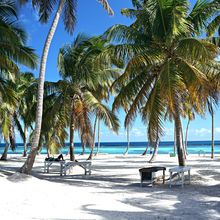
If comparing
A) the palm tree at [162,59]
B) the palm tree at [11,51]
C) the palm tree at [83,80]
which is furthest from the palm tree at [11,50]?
the palm tree at [162,59]

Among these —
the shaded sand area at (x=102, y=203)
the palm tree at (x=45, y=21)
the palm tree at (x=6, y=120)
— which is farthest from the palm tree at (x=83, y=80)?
the shaded sand area at (x=102, y=203)

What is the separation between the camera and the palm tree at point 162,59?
10.7 metres

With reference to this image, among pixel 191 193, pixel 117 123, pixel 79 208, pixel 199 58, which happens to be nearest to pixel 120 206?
pixel 79 208

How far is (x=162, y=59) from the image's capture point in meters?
12.2

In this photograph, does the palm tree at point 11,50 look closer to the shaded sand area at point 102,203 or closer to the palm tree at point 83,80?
the palm tree at point 83,80

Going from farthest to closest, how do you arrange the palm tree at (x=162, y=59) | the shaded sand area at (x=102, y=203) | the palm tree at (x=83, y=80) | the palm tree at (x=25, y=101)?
1. the palm tree at (x=25, y=101)
2. the palm tree at (x=83, y=80)
3. the palm tree at (x=162, y=59)
4. the shaded sand area at (x=102, y=203)

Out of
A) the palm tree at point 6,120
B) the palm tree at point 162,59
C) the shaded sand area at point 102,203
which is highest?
the palm tree at point 162,59

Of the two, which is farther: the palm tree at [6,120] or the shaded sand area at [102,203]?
the palm tree at [6,120]

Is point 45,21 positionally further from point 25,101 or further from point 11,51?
point 25,101

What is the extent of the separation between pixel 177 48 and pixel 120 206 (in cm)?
628

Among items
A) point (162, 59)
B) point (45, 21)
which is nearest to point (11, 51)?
point (45, 21)

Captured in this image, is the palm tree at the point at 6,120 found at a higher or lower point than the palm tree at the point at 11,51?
lower

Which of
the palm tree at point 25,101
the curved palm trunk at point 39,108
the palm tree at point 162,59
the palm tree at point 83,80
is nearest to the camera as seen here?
the palm tree at point 162,59

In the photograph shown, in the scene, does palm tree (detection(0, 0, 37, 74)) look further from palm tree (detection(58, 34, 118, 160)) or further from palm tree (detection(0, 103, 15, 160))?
palm tree (detection(0, 103, 15, 160))
